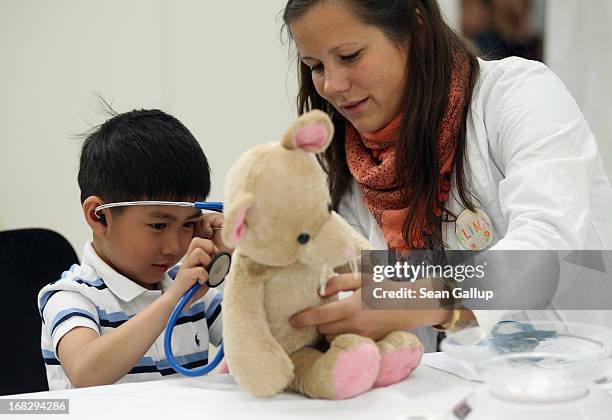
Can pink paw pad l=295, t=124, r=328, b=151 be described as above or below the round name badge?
above

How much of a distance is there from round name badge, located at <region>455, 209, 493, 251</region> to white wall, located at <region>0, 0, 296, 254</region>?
1.21m

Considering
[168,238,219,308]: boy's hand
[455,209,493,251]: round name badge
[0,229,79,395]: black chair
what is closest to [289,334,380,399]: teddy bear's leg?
[168,238,219,308]: boy's hand

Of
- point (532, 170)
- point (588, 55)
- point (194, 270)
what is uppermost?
point (588, 55)

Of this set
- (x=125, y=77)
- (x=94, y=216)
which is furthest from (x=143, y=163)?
(x=125, y=77)

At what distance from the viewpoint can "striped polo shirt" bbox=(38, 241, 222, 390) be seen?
1034 mm

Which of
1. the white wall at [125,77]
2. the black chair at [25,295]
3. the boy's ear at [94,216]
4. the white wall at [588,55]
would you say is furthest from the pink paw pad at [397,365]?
the white wall at [588,55]

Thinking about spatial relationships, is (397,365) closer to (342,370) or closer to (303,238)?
(342,370)

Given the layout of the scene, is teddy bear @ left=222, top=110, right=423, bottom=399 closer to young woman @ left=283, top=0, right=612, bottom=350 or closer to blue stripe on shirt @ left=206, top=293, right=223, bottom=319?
young woman @ left=283, top=0, right=612, bottom=350

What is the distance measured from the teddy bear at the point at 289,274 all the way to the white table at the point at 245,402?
0.02 m

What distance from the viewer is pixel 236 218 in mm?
657

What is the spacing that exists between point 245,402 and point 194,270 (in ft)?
0.80

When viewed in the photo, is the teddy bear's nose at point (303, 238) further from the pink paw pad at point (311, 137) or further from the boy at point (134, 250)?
the boy at point (134, 250)

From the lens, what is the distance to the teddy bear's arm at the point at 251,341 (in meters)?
0.72

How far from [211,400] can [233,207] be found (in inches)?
9.1
